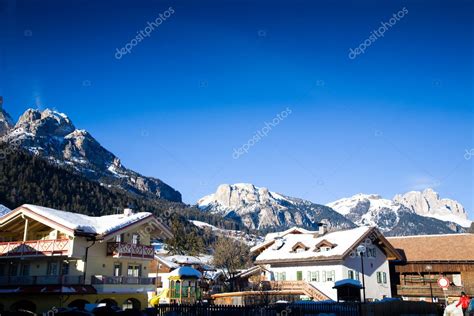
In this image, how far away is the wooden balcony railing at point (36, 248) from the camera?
3484 cm

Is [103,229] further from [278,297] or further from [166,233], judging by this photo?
[278,297]

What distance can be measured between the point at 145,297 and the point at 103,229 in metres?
7.94

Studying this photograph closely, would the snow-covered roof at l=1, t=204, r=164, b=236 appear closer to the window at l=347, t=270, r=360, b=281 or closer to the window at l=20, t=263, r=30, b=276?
the window at l=20, t=263, r=30, b=276

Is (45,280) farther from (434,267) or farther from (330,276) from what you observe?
(434,267)

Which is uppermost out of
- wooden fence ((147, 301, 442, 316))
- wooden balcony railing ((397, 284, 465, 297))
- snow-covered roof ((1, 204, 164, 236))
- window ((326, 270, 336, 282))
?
snow-covered roof ((1, 204, 164, 236))

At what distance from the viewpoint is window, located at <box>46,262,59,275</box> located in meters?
36.3

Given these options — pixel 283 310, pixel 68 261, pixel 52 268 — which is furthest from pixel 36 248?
pixel 283 310

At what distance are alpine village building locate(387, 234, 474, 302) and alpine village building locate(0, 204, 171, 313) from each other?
30254 millimetres

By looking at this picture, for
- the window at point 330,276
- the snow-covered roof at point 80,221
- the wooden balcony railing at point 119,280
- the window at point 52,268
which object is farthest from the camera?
the window at point 330,276

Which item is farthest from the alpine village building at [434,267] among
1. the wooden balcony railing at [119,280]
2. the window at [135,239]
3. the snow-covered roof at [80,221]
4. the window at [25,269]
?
the window at [25,269]

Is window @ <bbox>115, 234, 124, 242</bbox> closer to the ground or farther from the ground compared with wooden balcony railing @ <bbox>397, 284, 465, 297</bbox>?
farther from the ground

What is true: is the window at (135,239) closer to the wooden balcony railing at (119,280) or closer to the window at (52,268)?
the wooden balcony railing at (119,280)

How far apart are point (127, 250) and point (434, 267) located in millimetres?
34185

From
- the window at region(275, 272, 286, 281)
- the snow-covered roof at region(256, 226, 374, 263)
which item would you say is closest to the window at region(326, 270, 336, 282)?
the snow-covered roof at region(256, 226, 374, 263)
